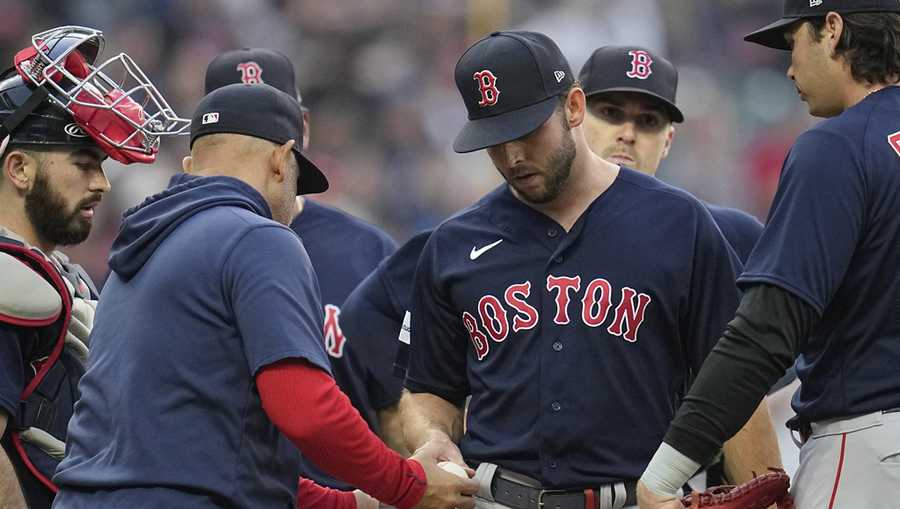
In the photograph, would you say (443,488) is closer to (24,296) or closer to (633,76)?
(24,296)

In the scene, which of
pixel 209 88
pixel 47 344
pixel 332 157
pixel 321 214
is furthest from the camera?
pixel 332 157

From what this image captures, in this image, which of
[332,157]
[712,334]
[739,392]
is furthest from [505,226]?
[332,157]

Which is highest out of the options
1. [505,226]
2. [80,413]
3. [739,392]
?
[505,226]

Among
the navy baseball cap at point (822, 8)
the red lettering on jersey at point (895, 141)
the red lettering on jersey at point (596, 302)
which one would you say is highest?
the navy baseball cap at point (822, 8)

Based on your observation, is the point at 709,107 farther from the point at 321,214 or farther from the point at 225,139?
the point at 225,139

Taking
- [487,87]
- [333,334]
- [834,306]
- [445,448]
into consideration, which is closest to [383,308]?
[333,334]

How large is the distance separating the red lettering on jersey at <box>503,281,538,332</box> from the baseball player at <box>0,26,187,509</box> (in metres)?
1.32

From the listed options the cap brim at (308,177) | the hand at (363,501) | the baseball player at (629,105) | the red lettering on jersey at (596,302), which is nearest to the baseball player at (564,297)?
the red lettering on jersey at (596,302)

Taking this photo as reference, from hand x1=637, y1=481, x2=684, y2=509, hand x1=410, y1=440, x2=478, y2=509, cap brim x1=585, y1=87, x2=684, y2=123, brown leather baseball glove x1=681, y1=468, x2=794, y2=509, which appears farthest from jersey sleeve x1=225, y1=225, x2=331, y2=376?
cap brim x1=585, y1=87, x2=684, y2=123

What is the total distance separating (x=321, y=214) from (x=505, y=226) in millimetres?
1575

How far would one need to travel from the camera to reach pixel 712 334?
161 inches

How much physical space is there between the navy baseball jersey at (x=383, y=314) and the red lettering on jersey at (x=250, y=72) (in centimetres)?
119

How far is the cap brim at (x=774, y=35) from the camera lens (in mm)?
3820

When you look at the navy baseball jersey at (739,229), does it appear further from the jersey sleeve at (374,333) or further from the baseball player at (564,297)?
the jersey sleeve at (374,333)
